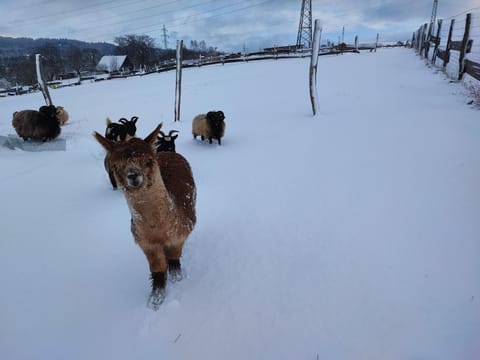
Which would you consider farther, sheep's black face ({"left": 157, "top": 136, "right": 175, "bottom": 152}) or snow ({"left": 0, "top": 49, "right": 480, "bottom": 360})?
sheep's black face ({"left": 157, "top": 136, "right": 175, "bottom": 152})

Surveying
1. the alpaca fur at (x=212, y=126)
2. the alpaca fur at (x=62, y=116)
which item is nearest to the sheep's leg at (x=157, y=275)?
the alpaca fur at (x=212, y=126)

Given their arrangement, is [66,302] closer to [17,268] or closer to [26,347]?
[26,347]

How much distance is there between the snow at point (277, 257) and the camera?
224 cm

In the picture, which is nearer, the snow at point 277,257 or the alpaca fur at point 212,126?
the snow at point 277,257

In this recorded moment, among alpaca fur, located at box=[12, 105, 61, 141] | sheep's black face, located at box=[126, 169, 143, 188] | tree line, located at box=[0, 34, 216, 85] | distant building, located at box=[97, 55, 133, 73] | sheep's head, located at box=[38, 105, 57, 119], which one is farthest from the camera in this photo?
distant building, located at box=[97, 55, 133, 73]

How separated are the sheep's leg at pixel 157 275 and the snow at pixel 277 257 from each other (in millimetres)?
73

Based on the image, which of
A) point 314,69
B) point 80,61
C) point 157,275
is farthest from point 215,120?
point 80,61

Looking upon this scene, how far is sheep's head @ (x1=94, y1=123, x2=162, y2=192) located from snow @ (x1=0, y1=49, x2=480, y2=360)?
1.27 metres

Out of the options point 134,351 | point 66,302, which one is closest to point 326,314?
point 134,351

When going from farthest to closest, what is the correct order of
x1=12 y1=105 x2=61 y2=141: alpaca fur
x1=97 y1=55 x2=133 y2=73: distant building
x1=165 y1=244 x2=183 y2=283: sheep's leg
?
1. x1=97 y1=55 x2=133 y2=73: distant building
2. x1=12 y1=105 x2=61 y2=141: alpaca fur
3. x1=165 y1=244 x2=183 y2=283: sheep's leg

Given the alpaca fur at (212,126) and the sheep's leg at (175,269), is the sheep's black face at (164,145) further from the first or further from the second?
the sheep's leg at (175,269)

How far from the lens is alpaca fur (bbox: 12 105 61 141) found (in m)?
8.40

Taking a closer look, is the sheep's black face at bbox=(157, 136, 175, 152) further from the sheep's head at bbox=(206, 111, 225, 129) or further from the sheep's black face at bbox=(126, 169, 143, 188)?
the sheep's black face at bbox=(126, 169, 143, 188)

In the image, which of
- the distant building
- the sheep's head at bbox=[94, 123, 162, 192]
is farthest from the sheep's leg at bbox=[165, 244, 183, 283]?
the distant building
